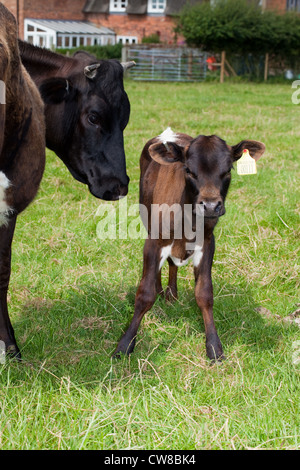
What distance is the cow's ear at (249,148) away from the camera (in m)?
4.24

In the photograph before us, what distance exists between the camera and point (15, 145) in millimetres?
3377

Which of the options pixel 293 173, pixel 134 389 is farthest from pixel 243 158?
pixel 293 173

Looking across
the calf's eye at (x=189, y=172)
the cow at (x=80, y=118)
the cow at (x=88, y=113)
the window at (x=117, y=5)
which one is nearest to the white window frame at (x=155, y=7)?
the window at (x=117, y=5)

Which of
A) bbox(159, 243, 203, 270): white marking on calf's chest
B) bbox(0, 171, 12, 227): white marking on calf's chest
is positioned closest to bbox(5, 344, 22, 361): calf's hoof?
bbox(0, 171, 12, 227): white marking on calf's chest

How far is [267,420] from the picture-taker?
3066 millimetres

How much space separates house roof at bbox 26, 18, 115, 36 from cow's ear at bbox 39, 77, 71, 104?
3372 centimetres

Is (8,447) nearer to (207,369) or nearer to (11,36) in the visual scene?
(207,369)

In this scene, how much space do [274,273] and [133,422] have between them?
8.24 ft

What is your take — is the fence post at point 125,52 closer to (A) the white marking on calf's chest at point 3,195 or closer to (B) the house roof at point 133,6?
(B) the house roof at point 133,6

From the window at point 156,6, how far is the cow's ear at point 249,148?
130ft

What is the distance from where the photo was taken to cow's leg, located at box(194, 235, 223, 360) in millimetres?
3982

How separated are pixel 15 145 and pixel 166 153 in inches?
48.0

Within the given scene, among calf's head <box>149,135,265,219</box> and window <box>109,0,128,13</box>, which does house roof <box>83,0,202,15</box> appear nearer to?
window <box>109,0,128,13</box>

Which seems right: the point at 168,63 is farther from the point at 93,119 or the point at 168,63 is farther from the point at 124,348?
the point at 124,348
